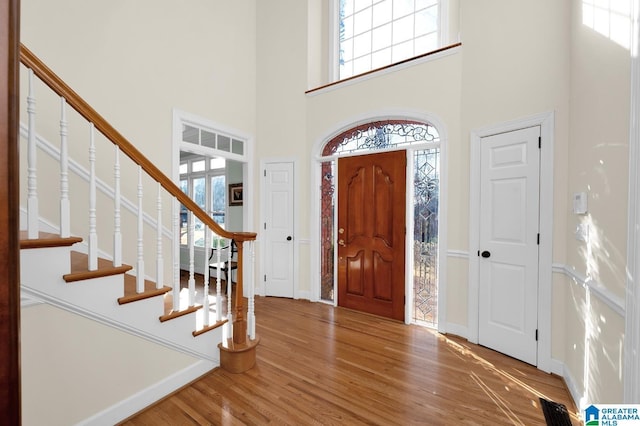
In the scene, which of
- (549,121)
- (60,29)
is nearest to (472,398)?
(549,121)

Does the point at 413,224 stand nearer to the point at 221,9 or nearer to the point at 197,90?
the point at 197,90

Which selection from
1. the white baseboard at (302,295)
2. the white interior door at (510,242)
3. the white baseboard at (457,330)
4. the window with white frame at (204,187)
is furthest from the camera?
the window with white frame at (204,187)

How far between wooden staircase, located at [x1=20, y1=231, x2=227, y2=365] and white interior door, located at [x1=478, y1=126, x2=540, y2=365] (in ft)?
8.25

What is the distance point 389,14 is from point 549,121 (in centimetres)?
254

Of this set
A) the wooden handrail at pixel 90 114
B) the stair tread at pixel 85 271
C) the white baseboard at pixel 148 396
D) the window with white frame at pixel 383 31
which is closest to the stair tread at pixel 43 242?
the stair tread at pixel 85 271

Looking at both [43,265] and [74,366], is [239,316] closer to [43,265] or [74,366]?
[74,366]

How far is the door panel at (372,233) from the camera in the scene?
3521mm

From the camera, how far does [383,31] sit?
395 centimetres

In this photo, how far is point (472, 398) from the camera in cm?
207

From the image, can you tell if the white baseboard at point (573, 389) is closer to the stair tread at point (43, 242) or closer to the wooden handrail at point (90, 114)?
the wooden handrail at point (90, 114)

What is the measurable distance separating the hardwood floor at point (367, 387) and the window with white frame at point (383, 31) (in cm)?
335

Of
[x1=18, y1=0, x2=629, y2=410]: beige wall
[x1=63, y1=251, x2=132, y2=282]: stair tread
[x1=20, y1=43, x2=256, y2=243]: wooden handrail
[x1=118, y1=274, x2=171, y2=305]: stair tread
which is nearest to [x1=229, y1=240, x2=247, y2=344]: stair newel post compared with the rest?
[x1=20, y1=43, x2=256, y2=243]: wooden handrail

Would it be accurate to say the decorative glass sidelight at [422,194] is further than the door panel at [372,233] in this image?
No

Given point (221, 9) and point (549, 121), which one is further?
point (221, 9)
